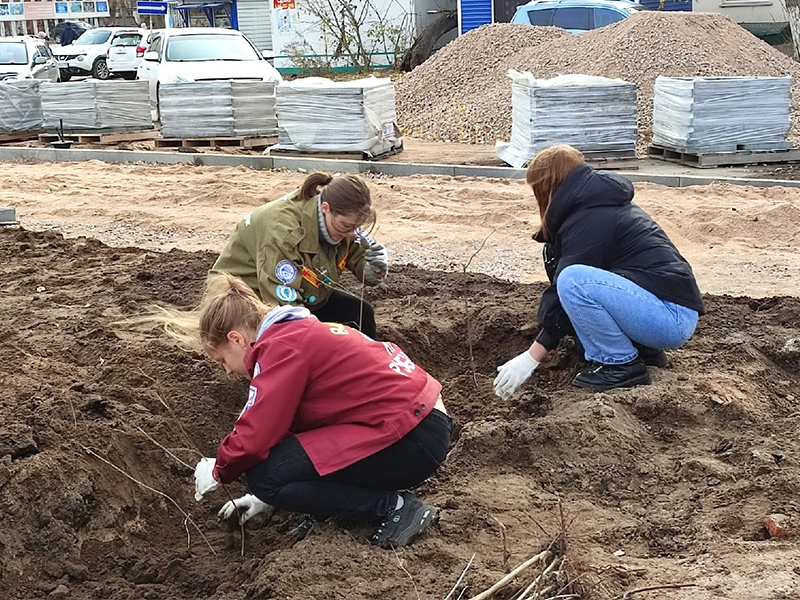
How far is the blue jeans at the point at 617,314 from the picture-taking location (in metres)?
4.34

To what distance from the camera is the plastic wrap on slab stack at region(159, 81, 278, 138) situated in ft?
44.2

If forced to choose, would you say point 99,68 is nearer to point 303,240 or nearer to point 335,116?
point 335,116

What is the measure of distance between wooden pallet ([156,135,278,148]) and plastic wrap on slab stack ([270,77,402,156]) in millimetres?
1084

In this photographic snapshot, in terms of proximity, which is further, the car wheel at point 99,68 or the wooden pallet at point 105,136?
the car wheel at point 99,68

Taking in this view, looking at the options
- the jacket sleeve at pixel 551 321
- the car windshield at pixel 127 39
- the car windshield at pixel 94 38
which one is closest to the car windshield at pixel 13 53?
the car windshield at pixel 127 39

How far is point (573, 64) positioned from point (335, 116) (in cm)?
545

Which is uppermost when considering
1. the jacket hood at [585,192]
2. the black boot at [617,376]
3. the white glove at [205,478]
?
the jacket hood at [585,192]

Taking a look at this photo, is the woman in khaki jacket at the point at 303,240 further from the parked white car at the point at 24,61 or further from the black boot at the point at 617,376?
the parked white car at the point at 24,61

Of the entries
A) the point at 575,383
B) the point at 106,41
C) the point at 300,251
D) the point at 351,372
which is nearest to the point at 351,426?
the point at 351,372

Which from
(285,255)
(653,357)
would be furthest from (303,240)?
(653,357)

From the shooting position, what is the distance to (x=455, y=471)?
392cm

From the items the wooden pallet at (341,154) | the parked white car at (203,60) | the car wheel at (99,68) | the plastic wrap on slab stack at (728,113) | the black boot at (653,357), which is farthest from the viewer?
the car wheel at (99,68)

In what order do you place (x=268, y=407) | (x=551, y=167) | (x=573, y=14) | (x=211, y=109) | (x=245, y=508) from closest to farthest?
(x=268, y=407) < (x=245, y=508) < (x=551, y=167) < (x=211, y=109) < (x=573, y=14)

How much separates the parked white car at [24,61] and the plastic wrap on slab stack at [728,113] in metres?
14.7
